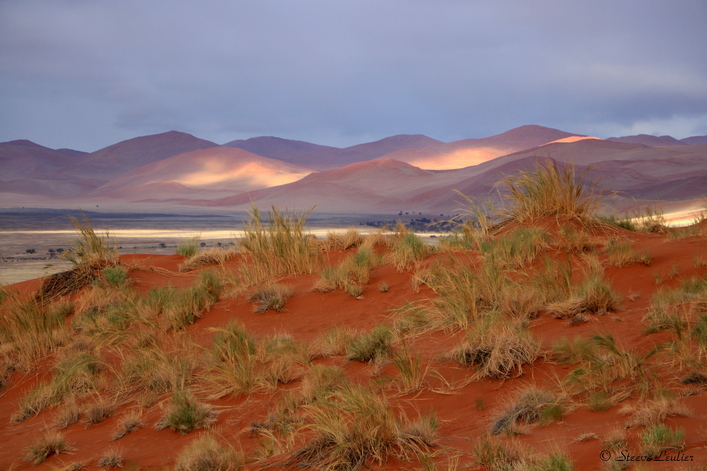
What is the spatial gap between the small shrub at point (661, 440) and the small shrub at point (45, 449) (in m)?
4.00

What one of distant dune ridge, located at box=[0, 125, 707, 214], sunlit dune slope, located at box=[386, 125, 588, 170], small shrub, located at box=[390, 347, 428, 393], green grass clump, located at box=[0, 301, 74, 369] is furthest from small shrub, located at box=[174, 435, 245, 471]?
sunlit dune slope, located at box=[386, 125, 588, 170]

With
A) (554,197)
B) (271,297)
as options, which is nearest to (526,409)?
(271,297)

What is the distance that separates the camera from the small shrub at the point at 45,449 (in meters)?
4.05

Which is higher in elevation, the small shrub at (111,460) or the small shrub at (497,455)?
the small shrub at (497,455)

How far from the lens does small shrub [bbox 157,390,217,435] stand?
4176 millimetres

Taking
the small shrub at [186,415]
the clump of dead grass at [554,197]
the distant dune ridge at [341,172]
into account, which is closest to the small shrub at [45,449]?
the small shrub at [186,415]

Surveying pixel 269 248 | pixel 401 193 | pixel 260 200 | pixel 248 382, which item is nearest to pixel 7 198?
pixel 260 200

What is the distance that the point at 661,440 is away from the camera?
8.33 feet

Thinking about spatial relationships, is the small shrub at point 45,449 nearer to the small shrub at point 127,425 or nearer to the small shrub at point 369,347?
the small shrub at point 127,425

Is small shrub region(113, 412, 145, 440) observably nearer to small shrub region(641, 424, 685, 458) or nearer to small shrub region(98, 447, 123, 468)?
small shrub region(98, 447, 123, 468)

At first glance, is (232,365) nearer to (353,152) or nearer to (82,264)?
(82,264)

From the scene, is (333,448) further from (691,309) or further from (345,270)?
(345,270)

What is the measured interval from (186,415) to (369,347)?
1747 mm

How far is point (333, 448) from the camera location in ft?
10.3
